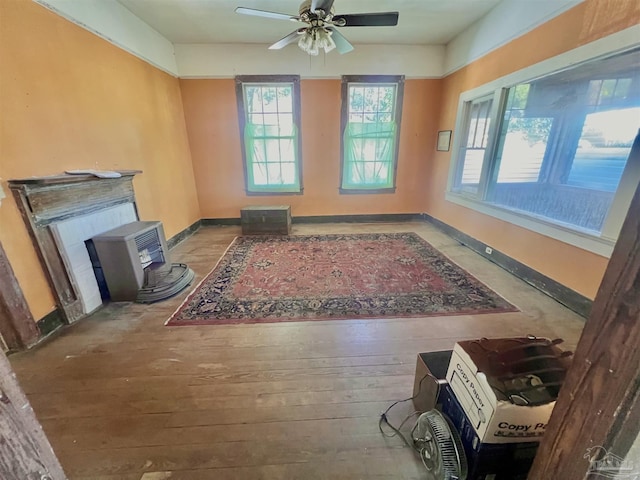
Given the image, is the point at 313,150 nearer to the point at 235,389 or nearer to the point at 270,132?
the point at 270,132

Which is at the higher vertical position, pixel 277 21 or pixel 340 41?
pixel 277 21

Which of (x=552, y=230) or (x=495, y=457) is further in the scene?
(x=552, y=230)

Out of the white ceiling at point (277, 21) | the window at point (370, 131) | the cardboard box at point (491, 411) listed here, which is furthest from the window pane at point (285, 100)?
the cardboard box at point (491, 411)

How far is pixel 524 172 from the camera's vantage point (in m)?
3.48

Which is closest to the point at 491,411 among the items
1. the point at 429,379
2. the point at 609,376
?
the point at 429,379

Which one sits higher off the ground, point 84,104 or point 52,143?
point 84,104

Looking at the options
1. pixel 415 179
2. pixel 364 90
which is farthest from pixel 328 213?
pixel 364 90

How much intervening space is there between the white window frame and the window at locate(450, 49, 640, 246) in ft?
0.09

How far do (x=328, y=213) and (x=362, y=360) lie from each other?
11.7ft

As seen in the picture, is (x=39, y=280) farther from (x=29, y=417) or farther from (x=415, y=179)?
(x=415, y=179)

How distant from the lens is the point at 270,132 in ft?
15.2

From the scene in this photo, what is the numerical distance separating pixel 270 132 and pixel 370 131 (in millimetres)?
1746

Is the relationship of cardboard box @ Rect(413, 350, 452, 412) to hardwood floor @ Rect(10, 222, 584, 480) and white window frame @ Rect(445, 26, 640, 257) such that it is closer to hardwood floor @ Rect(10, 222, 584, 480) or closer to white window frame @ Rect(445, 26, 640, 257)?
hardwood floor @ Rect(10, 222, 584, 480)

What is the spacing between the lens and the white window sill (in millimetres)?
2121
